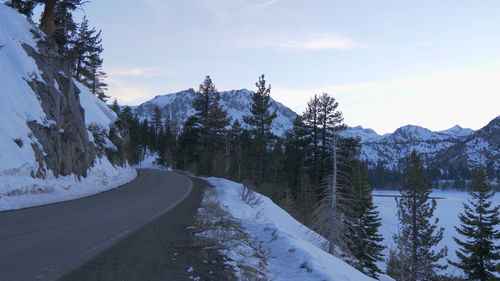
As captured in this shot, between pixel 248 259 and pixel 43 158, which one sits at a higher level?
pixel 43 158

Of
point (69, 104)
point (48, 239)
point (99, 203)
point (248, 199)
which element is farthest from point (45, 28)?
point (48, 239)

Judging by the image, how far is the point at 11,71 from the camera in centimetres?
1586

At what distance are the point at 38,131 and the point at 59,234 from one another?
10.6 meters

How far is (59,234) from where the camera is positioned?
7.06 m

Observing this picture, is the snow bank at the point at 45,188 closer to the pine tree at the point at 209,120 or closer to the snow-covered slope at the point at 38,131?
the snow-covered slope at the point at 38,131

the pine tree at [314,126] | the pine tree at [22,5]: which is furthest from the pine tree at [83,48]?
the pine tree at [314,126]

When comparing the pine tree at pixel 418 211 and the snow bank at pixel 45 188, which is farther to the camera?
the pine tree at pixel 418 211

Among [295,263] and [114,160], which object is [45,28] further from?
[295,263]

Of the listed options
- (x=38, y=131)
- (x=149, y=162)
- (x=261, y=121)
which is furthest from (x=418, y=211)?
(x=149, y=162)

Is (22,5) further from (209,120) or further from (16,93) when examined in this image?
(209,120)

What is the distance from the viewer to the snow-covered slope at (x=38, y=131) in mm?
12377

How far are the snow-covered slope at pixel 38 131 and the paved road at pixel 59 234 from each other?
2339 mm

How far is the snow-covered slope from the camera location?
12377 millimetres

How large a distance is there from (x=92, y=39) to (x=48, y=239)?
1436 inches
